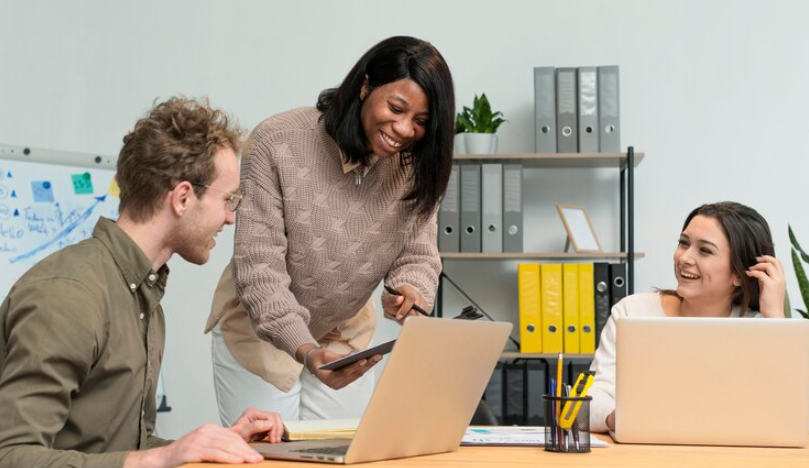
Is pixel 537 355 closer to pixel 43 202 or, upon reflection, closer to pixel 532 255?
pixel 532 255

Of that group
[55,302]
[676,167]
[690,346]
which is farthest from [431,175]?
[676,167]

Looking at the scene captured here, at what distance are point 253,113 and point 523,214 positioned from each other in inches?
46.7

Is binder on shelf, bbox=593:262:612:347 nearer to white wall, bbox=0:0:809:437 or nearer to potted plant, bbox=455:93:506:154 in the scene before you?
white wall, bbox=0:0:809:437

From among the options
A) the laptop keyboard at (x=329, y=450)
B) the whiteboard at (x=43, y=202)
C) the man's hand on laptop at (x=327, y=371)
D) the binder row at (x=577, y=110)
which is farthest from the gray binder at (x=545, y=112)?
the laptop keyboard at (x=329, y=450)

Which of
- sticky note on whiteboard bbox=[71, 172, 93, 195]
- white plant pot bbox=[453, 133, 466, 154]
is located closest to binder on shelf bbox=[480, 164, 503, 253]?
white plant pot bbox=[453, 133, 466, 154]

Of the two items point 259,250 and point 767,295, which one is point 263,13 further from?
point 767,295

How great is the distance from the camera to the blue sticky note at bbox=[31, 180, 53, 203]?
3.27m

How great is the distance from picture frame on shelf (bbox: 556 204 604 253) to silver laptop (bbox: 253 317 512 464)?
7.00 ft

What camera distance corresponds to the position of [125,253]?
1.42 metres

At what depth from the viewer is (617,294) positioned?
3473 mm

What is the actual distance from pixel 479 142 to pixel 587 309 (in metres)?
0.74

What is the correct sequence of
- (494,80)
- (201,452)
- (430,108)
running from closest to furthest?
1. (201,452)
2. (430,108)
3. (494,80)

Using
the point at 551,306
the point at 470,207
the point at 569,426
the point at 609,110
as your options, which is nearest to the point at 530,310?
the point at 551,306

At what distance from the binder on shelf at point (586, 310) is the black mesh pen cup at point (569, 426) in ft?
6.80
